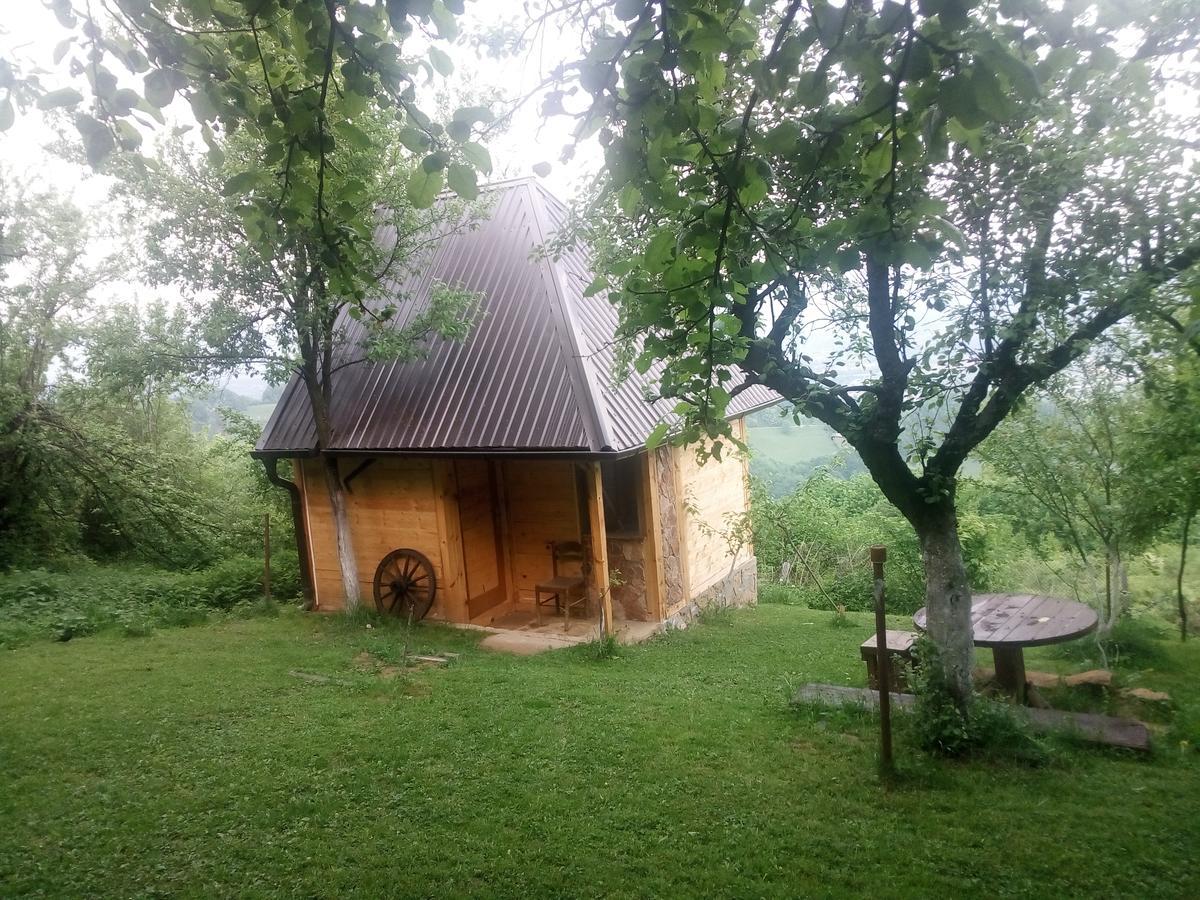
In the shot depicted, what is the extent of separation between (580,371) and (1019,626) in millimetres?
4838

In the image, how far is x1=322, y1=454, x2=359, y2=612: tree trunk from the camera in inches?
380

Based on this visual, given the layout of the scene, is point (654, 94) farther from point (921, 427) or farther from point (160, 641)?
Answer: point (160, 641)

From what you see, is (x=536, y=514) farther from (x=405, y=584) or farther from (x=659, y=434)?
(x=659, y=434)

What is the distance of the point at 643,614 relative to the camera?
9.58m

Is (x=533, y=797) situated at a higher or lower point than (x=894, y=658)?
lower

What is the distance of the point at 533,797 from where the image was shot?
4.57m

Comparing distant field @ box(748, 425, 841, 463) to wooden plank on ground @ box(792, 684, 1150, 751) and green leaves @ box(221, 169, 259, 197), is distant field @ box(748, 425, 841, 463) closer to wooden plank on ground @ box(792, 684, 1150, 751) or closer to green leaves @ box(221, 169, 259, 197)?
wooden plank on ground @ box(792, 684, 1150, 751)

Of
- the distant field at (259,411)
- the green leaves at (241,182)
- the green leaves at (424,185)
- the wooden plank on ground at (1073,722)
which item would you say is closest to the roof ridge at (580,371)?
the wooden plank on ground at (1073,722)

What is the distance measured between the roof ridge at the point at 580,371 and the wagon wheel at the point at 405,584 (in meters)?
3.07

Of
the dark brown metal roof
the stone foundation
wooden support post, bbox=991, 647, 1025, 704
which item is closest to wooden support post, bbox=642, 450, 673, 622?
the stone foundation

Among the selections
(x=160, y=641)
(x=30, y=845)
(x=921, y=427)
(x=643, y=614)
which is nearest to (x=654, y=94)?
(x=921, y=427)

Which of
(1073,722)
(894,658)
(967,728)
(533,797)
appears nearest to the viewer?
(533,797)

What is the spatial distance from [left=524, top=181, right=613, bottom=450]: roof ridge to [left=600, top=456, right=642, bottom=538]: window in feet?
4.60

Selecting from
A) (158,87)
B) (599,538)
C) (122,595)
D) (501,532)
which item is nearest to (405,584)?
(501,532)
